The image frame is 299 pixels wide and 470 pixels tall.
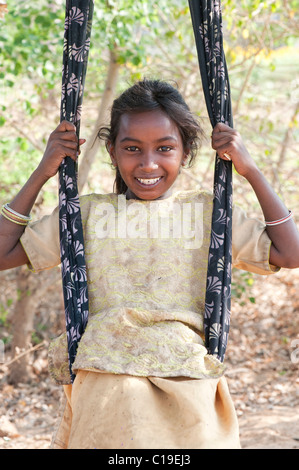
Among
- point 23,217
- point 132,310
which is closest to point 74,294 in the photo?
point 132,310

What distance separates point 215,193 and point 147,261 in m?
0.36

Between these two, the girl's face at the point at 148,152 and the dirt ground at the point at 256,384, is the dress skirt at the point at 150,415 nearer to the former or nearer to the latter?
the girl's face at the point at 148,152

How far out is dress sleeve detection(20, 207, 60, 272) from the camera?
2.19 m

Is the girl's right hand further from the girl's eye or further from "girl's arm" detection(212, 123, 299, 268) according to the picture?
A: "girl's arm" detection(212, 123, 299, 268)

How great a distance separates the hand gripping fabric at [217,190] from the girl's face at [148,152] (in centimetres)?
17

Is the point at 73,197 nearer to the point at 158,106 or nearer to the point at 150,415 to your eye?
the point at 158,106

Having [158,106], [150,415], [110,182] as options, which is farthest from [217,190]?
[110,182]

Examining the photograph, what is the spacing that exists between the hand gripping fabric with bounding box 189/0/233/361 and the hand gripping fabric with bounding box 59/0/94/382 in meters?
0.43

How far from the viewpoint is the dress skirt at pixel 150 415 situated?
1744 millimetres

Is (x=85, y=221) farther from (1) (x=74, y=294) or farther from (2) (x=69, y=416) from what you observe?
(2) (x=69, y=416)

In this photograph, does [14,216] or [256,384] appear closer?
[14,216]

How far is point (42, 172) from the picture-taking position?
2199mm

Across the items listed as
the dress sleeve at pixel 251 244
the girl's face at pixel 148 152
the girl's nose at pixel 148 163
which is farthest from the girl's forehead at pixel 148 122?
the dress sleeve at pixel 251 244

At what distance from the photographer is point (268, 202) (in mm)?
2139
